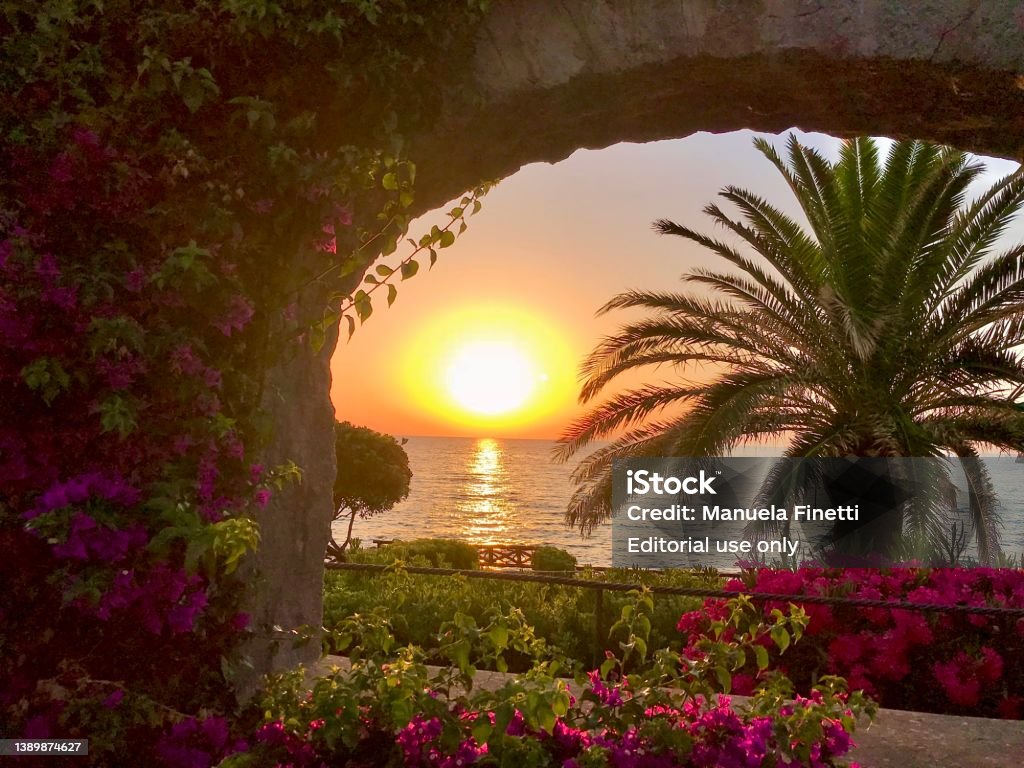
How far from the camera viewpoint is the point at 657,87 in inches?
128

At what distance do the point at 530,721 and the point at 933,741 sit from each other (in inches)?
82.6

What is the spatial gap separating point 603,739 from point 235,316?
5.93 feet

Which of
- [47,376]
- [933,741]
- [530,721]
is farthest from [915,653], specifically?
[47,376]

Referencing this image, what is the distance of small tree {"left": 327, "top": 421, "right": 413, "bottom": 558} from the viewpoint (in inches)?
653

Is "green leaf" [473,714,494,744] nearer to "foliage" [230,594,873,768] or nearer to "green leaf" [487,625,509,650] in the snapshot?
"foliage" [230,594,873,768]

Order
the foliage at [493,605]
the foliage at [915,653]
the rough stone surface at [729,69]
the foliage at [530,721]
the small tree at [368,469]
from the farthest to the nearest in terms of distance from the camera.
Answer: the small tree at [368,469] → the foliage at [493,605] → the foliage at [915,653] → the rough stone surface at [729,69] → the foliage at [530,721]

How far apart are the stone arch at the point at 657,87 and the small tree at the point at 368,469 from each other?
13.2 meters

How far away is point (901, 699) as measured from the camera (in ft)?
18.8

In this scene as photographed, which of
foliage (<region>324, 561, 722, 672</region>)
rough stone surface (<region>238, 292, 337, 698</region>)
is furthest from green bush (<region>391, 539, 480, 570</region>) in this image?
rough stone surface (<region>238, 292, 337, 698</region>)

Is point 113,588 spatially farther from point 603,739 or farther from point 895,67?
point 895,67

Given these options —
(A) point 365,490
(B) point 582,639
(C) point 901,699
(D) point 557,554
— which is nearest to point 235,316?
(C) point 901,699

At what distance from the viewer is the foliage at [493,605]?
7.64 metres

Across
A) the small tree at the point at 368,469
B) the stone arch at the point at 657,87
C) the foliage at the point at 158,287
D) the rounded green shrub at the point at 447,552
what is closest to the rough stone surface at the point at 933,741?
the stone arch at the point at 657,87

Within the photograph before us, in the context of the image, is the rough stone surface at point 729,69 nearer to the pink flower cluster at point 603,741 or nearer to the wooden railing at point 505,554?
the pink flower cluster at point 603,741
